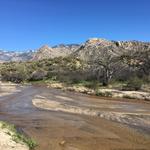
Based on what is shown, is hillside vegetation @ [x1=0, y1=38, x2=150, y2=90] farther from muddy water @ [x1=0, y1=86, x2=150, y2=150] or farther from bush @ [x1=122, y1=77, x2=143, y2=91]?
muddy water @ [x1=0, y1=86, x2=150, y2=150]

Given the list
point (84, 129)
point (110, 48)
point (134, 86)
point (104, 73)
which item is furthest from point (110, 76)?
point (110, 48)

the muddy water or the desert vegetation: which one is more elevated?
the desert vegetation

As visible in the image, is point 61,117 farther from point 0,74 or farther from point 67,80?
point 0,74

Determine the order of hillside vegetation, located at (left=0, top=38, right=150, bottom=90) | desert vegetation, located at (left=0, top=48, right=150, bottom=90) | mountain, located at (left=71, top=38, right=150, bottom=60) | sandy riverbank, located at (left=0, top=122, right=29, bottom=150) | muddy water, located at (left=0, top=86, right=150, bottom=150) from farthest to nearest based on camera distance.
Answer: mountain, located at (left=71, top=38, right=150, bottom=60)
hillside vegetation, located at (left=0, top=38, right=150, bottom=90)
desert vegetation, located at (left=0, top=48, right=150, bottom=90)
muddy water, located at (left=0, top=86, right=150, bottom=150)
sandy riverbank, located at (left=0, top=122, right=29, bottom=150)

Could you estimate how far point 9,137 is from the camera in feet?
49.2

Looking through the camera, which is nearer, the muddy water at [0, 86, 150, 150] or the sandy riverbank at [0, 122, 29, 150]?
the sandy riverbank at [0, 122, 29, 150]

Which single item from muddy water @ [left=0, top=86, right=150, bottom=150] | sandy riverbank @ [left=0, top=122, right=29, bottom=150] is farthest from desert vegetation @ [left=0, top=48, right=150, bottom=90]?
sandy riverbank @ [left=0, top=122, right=29, bottom=150]

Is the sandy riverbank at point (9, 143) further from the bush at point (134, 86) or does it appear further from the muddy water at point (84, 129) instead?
the bush at point (134, 86)

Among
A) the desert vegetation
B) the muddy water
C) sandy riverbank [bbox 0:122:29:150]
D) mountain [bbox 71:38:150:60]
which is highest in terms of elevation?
mountain [bbox 71:38:150:60]

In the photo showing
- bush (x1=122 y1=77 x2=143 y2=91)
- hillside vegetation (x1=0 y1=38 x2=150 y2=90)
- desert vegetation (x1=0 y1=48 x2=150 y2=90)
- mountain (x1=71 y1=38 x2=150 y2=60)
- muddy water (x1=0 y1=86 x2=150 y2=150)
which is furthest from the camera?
mountain (x1=71 y1=38 x2=150 y2=60)

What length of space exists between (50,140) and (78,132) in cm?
273

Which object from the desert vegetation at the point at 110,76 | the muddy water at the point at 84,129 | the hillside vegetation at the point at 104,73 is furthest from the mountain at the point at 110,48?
the muddy water at the point at 84,129

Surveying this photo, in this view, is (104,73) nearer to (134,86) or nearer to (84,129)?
(134,86)

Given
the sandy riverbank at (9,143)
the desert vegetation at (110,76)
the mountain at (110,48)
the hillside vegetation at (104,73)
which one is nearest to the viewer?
the sandy riverbank at (9,143)
